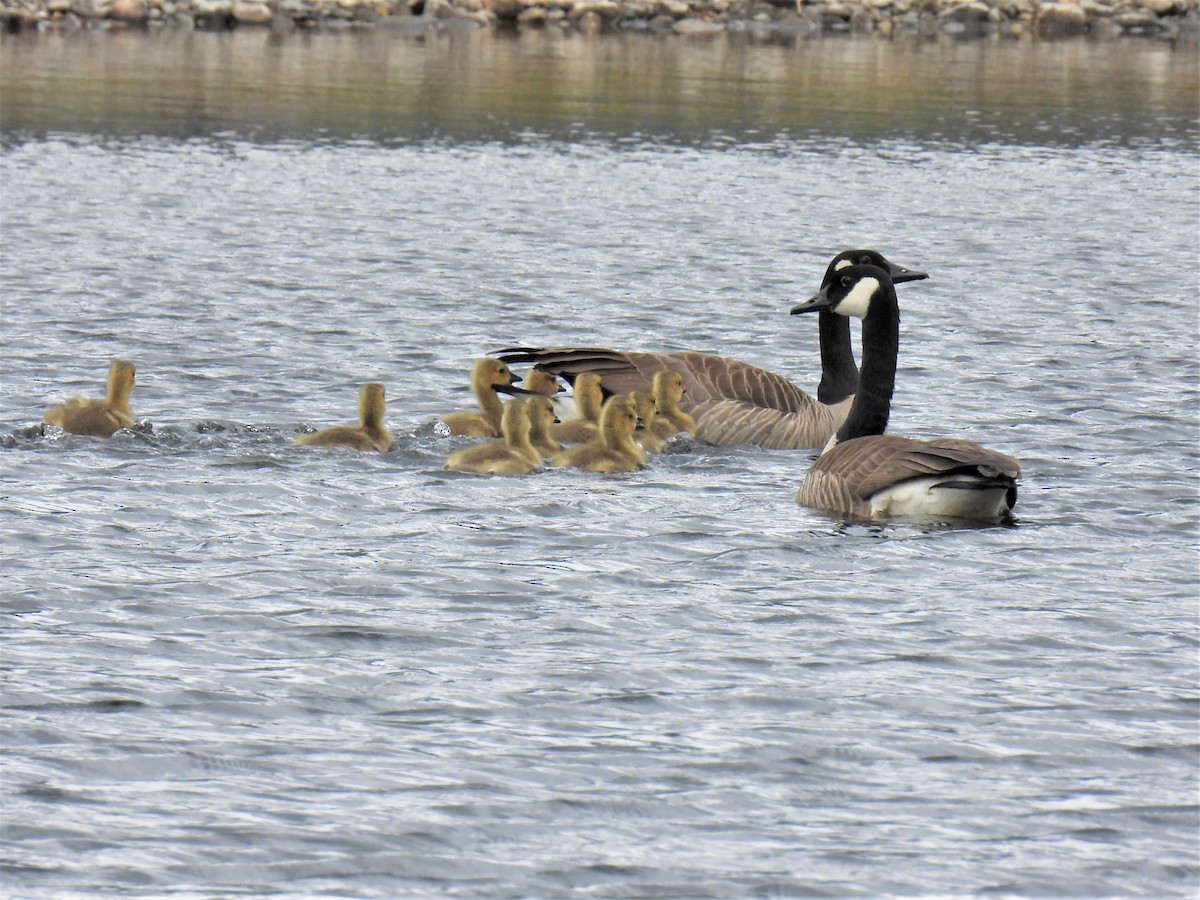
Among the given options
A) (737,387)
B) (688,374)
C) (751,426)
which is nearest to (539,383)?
(688,374)

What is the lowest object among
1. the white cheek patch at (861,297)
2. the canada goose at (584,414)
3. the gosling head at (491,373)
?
the canada goose at (584,414)

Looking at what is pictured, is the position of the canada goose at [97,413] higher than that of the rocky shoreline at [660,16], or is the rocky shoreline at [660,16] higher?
the rocky shoreline at [660,16]

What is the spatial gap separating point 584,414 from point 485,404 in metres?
0.73

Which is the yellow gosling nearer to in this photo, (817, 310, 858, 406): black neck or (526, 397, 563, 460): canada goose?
(526, 397, 563, 460): canada goose

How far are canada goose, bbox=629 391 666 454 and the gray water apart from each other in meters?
0.23

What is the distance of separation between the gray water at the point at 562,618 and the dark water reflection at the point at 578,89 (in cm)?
1730

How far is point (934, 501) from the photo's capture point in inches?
455

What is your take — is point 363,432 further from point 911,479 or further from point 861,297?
point 911,479

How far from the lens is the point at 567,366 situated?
14.5 meters

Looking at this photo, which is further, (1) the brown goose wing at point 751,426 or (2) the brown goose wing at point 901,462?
(1) the brown goose wing at point 751,426

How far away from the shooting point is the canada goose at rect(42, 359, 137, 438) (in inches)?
514

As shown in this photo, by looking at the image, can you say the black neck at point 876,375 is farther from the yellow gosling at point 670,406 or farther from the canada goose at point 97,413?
the canada goose at point 97,413

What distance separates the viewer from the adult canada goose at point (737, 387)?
14.1 metres

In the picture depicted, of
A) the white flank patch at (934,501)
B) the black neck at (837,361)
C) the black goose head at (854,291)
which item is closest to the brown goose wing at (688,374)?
the black neck at (837,361)
